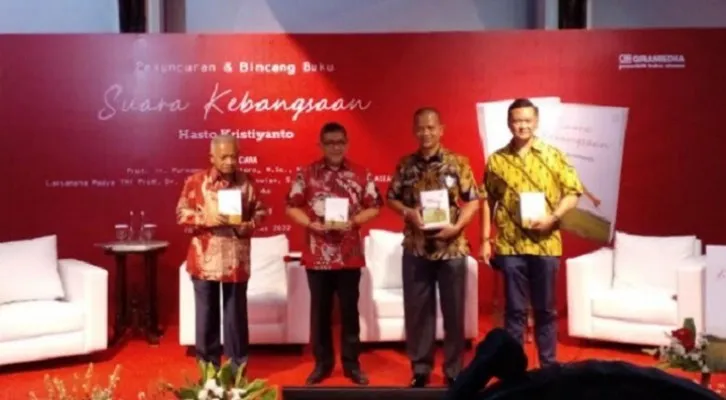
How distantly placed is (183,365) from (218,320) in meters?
0.82

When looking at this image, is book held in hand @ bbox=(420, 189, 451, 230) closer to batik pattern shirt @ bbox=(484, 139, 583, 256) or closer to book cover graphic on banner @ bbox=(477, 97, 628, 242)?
batik pattern shirt @ bbox=(484, 139, 583, 256)

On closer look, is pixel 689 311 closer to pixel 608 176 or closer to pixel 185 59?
pixel 608 176

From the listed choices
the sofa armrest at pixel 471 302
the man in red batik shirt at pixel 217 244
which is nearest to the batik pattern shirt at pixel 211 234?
the man in red batik shirt at pixel 217 244

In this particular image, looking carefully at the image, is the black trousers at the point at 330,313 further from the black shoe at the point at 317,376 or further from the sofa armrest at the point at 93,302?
the sofa armrest at the point at 93,302

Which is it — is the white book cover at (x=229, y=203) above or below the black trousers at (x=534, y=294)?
above

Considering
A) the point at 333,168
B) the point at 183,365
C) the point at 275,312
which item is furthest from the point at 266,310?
the point at 333,168

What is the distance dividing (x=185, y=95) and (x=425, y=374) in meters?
2.88

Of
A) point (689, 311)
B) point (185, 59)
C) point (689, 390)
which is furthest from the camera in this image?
point (185, 59)

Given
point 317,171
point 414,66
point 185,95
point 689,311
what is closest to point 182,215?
point 317,171

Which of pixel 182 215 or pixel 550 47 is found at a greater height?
pixel 550 47

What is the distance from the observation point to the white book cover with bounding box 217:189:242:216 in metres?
4.71

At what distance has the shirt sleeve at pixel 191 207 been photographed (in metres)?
4.78

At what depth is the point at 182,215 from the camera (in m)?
4.79

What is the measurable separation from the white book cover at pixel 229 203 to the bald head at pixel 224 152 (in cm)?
13
